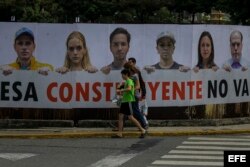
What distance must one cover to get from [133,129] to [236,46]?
4.23m

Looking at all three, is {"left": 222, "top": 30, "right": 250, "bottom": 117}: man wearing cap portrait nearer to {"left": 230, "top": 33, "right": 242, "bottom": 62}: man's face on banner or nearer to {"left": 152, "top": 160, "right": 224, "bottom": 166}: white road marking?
{"left": 230, "top": 33, "right": 242, "bottom": 62}: man's face on banner

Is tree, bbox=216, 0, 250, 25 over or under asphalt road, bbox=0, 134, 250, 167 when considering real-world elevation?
over

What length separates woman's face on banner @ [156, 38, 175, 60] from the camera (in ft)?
52.3

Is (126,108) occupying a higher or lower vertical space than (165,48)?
lower

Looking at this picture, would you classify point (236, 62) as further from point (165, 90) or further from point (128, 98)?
point (128, 98)

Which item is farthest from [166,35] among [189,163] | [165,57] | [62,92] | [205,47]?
[189,163]

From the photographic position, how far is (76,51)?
15.7 metres

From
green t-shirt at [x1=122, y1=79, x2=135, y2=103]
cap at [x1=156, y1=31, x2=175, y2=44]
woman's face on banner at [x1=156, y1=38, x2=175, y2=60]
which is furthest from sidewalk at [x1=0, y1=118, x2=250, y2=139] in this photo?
cap at [x1=156, y1=31, x2=175, y2=44]

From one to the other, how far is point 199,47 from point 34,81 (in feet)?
15.7

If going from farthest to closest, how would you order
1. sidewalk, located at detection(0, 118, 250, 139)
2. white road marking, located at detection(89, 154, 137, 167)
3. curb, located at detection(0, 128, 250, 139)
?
sidewalk, located at detection(0, 118, 250, 139)
curb, located at detection(0, 128, 250, 139)
white road marking, located at detection(89, 154, 137, 167)

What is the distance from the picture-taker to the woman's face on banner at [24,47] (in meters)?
15.6

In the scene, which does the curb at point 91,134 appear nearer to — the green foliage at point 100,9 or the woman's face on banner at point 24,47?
the woman's face on banner at point 24,47

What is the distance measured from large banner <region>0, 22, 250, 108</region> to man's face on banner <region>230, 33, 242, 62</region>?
129 cm

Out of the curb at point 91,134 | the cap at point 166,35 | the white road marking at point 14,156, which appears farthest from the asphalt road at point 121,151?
the cap at point 166,35
